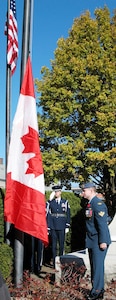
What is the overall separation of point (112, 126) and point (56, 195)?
12554mm

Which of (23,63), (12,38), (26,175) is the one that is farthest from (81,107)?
(26,175)

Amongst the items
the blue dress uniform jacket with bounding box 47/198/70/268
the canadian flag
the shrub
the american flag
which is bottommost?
the shrub

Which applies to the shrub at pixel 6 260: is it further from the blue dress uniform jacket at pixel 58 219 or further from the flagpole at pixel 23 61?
the blue dress uniform jacket at pixel 58 219

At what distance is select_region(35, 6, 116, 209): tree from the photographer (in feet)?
66.2

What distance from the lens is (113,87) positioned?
20.6 metres

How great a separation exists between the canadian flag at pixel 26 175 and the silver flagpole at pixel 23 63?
0.16 meters

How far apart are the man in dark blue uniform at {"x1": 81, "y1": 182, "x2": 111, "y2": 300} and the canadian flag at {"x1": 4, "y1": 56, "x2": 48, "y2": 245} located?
567 millimetres

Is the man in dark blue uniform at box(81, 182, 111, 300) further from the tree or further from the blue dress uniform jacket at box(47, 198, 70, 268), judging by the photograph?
the tree

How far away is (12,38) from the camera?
789cm

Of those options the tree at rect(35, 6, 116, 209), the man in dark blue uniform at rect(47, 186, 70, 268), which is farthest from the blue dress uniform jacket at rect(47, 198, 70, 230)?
the tree at rect(35, 6, 116, 209)

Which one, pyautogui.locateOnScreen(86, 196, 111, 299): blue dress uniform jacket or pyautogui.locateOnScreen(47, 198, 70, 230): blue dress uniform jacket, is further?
pyautogui.locateOnScreen(47, 198, 70, 230): blue dress uniform jacket

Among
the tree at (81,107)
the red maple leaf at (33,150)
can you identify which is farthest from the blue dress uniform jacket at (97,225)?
the tree at (81,107)

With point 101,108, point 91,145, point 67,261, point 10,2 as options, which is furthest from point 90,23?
point 67,261

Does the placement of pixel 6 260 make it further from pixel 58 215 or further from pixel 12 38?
pixel 12 38
